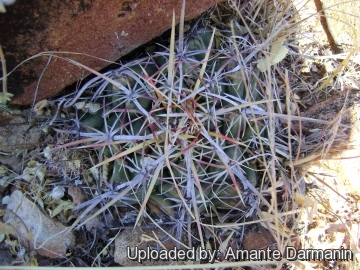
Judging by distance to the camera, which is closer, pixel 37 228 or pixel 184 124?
pixel 184 124

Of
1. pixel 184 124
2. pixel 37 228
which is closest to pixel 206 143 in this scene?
pixel 184 124

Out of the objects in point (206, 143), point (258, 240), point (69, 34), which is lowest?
point (258, 240)

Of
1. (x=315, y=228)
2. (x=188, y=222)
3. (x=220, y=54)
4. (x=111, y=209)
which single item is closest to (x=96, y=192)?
(x=111, y=209)

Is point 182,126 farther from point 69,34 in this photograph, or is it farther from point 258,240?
point 258,240

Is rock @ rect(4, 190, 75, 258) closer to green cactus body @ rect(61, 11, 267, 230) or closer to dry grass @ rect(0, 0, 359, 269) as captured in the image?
dry grass @ rect(0, 0, 359, 269)

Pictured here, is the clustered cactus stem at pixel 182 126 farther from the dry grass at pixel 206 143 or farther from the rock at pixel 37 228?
the rock at pixel 37 228

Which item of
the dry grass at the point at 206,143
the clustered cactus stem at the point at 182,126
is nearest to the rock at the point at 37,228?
the dry grass at the point at 206,143

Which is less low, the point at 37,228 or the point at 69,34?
the point at 69,34
